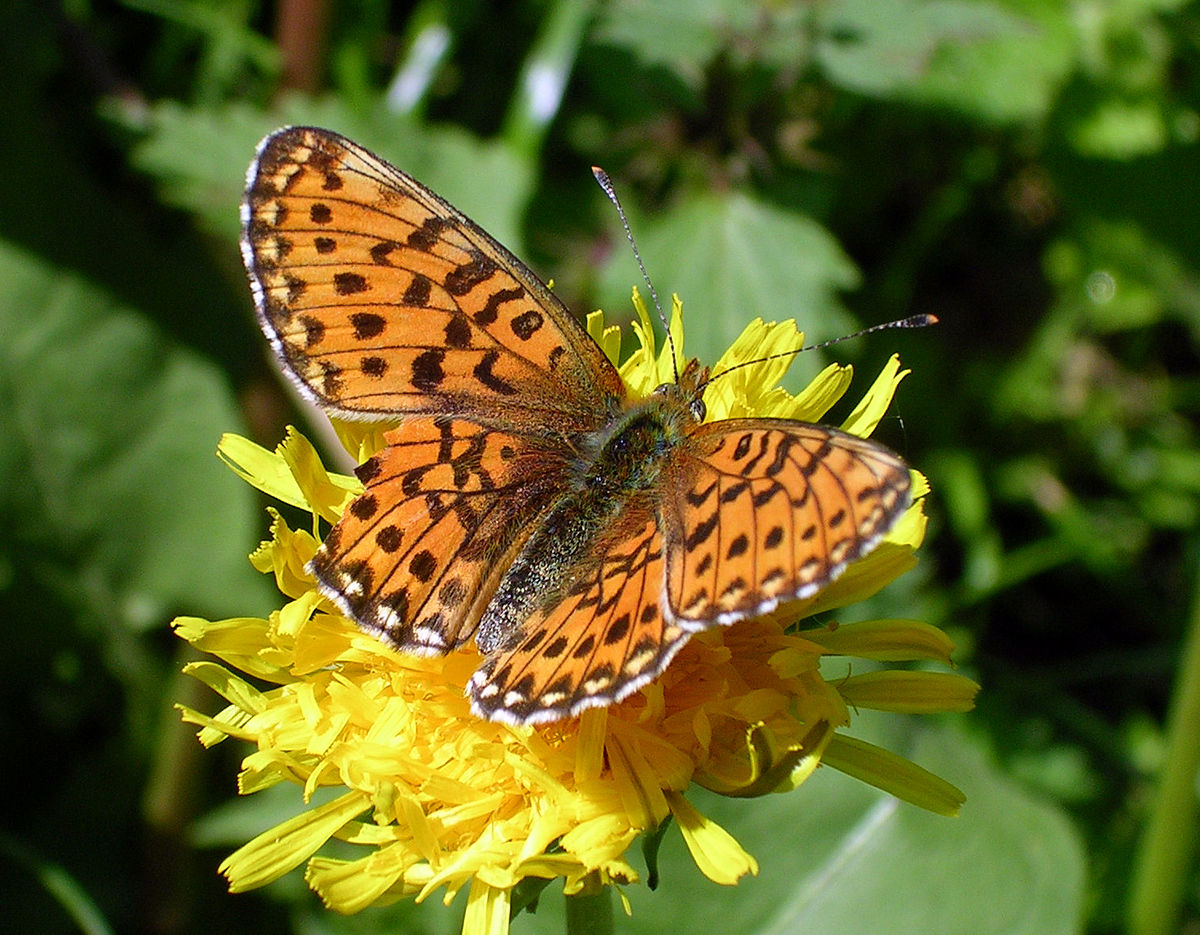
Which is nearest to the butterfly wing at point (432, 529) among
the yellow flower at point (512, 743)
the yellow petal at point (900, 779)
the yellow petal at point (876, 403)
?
the yellow flower at point (512, 743)

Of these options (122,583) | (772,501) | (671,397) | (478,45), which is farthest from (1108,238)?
(122,583)

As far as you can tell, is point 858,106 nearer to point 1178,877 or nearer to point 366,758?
point 1178,877

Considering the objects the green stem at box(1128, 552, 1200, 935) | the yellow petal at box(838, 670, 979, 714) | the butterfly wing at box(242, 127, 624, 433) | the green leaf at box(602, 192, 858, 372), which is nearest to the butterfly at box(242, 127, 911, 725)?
the butterfly wing at box(242, 127, 624, 433)

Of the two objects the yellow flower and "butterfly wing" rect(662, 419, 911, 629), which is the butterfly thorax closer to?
the yellow flower

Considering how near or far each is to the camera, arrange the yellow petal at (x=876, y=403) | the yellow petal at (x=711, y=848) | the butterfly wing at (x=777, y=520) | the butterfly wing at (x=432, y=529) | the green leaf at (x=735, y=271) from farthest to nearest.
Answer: the green leaf at (x=735, y=271) → the yellow petal at (x=876, y=403) → the butterfly wing at (x=432, y=529) → the yellow petal at (x=711, y=848) → the butterfly wing at (x=777, y=520)

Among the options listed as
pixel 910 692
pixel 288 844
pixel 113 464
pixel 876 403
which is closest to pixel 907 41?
pixel 876 403

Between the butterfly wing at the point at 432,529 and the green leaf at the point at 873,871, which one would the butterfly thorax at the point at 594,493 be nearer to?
the butterfly wing at the point at 432,529
